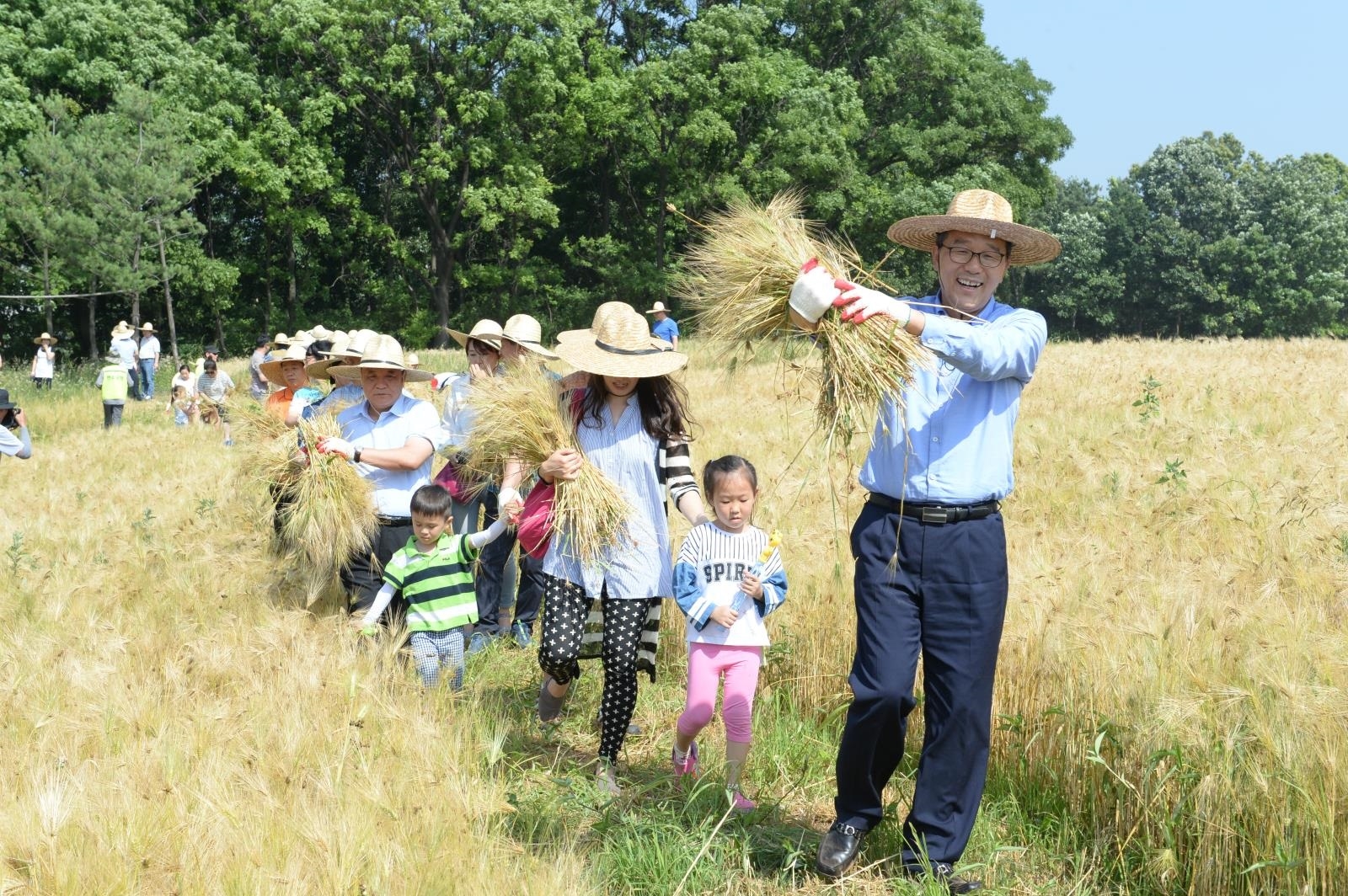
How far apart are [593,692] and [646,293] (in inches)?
1459

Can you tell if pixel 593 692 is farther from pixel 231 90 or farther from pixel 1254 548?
pixel 231 90

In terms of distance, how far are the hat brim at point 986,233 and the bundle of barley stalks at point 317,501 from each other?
11.6 feet

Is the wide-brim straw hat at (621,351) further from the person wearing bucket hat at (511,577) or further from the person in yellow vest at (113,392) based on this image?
the person in yellow vest at (113,392)

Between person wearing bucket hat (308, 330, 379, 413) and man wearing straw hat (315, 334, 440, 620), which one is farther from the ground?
person wearing bucket hat (308, 330, 379, 413)

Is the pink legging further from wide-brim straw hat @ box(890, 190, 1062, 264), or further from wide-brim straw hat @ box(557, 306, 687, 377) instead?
wide-brim straw hat @ box(890, 190, 1062, 264)

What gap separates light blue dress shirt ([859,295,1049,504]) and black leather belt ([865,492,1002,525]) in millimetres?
18

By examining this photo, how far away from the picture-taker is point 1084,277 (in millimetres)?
65875

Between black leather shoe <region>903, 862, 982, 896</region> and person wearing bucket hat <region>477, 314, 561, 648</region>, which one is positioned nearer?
black leather shoe <region>903, 862, 982, 896</region>

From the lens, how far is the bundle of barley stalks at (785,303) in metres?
3.44

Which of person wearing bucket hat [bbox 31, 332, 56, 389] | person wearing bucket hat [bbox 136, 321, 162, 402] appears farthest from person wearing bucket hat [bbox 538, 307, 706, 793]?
person wearing bucket hat [bbox 136, 321, 162, 402]

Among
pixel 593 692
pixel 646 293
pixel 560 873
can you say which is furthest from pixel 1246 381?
pixel 646 293

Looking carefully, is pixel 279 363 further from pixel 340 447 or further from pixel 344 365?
pixel 340 447

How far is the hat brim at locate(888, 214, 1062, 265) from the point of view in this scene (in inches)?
144

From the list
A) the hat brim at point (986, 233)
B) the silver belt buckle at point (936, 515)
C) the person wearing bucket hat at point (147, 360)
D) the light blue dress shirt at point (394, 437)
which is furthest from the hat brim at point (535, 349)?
the person wearing bucket hat at point (147, 360)
